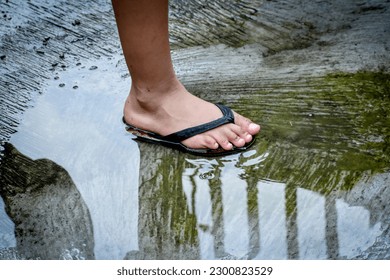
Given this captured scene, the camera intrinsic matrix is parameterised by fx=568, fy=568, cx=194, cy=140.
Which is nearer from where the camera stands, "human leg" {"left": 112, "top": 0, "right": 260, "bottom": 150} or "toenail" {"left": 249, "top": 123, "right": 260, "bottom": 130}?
"human leg" {"left": 112, "top": 0, "right": 260, "bottom": 150}

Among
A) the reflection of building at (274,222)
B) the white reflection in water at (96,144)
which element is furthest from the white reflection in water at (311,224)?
the white reflection in water at (96,144)

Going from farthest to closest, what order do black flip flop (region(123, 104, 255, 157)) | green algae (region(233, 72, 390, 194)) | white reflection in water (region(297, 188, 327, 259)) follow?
black flip flop (region(123, 104, 255, 157))
green algae (region(233, 72, 390, 194))
white reflection in water (region(297, 188, 327, 259))

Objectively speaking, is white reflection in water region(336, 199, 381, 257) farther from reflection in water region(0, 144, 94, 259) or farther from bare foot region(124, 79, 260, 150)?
reflection in water region(0, 144, 94, 259)

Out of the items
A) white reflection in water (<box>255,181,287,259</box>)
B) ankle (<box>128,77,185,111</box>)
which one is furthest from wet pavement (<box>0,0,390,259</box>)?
ankle (<box>128,77,185,111</box>)

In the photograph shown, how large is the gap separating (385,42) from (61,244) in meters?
1.70

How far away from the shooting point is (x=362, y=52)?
98.6 inches

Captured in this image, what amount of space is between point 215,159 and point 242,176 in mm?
146

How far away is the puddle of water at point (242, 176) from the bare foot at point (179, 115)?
7cm

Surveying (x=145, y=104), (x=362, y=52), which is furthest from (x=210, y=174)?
(x=362, y=52)

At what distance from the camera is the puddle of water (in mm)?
1713

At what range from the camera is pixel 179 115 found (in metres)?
2.13

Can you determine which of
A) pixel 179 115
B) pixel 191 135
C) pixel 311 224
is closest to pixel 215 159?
pixel 191 135

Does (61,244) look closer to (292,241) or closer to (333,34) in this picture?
(292,241)

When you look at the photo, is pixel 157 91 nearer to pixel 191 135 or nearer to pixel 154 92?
pixel 154 92
